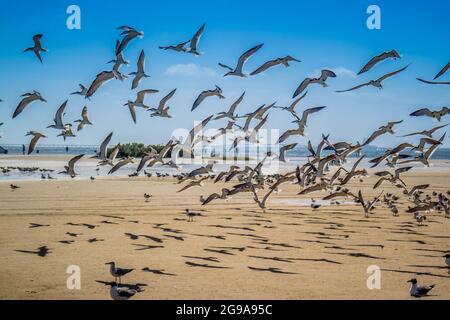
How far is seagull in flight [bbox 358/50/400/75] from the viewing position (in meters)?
12.3

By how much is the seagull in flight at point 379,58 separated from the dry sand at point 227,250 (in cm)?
482

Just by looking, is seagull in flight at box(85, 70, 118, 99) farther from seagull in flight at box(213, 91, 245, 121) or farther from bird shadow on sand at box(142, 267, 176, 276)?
bird shadow on sand at box(142, 267, 176, 276)

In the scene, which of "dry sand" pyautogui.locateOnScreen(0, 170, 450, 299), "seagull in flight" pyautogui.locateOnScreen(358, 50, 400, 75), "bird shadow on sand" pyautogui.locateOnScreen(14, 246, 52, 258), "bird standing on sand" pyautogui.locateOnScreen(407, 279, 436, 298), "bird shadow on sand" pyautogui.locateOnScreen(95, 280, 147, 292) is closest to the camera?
"bird standing on sand" pyautogui.locateOnScreen(407, 279, 436, 298)

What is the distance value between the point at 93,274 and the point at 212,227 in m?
5.84

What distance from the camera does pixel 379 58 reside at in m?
12.7

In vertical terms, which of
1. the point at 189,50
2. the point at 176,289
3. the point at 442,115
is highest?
the point at 189,50

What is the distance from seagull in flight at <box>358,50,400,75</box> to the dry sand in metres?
4.82

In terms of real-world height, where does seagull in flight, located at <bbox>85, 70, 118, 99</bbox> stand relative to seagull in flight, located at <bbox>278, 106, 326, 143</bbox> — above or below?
above

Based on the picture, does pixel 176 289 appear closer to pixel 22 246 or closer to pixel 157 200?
pixel 22 246

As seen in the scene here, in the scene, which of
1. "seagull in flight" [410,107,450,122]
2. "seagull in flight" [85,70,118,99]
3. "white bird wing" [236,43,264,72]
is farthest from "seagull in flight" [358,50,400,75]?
"seagull in flight" [85,70,118,99]

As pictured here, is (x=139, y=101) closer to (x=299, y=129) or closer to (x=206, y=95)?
(x=206, y=95)

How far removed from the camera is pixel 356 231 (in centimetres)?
1459

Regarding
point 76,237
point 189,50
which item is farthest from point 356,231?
point 76,237

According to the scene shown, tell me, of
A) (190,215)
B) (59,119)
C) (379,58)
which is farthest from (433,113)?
(59,119)
